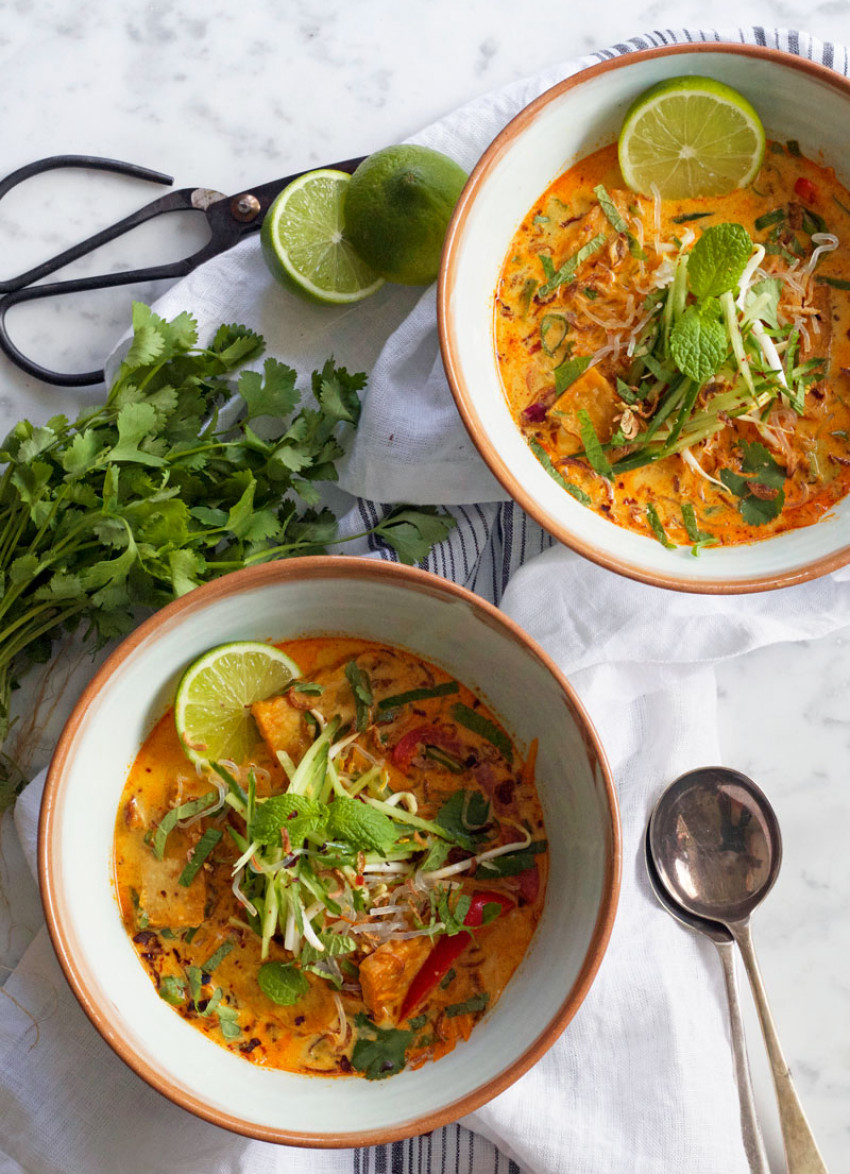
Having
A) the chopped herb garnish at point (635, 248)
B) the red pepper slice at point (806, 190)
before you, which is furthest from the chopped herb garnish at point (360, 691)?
the red pepper slice at point (806, 190)

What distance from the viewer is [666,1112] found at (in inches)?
113

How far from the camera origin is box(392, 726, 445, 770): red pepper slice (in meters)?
2.74

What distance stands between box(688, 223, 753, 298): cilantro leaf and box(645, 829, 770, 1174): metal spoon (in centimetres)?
147

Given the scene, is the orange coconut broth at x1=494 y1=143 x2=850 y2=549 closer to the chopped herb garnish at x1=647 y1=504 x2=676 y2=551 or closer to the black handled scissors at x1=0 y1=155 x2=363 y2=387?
the chopped herb garnish at x1=647 y1=504 x2=676 y2=551

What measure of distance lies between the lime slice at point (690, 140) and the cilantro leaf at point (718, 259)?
0.29 m

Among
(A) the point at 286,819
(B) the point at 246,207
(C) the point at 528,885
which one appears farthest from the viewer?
(B) the point at 246,207

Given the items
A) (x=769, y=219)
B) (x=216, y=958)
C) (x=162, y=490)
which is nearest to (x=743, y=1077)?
(x=216, y=958)

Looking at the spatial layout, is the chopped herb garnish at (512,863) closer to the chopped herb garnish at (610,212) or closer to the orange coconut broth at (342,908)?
the orange coconut broth at (342,908)

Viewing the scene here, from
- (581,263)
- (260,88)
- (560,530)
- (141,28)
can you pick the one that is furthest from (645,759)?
(141,28)

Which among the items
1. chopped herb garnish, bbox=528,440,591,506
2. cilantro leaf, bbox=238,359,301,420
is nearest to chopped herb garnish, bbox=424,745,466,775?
chopped herb garnish, bbox=528,440,591,506

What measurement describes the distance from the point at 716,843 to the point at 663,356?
1.34 m

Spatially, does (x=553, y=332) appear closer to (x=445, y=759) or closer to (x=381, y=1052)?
(x=445, y=759)

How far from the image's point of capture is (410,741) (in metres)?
2.75

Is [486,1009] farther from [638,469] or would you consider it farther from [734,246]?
[734,246]
